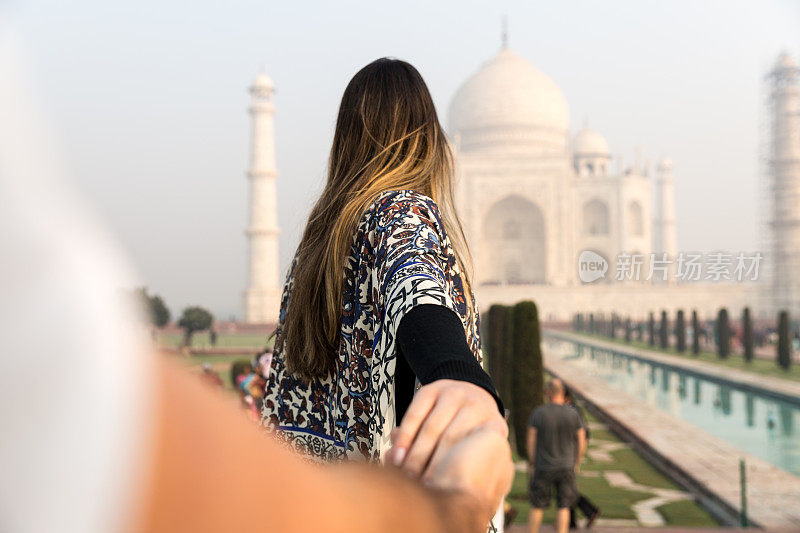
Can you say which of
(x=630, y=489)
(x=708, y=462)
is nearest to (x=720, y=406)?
(x=708, y=462)

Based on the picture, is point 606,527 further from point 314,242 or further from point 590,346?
point 590,346

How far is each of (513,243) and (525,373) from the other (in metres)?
18.9

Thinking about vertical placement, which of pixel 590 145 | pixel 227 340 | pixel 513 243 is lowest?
pixel 227 340

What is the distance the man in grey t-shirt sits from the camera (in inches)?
115

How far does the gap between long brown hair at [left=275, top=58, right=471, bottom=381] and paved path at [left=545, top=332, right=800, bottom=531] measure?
2.93m

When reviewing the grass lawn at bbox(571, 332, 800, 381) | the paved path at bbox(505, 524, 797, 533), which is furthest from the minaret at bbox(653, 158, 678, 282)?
the paved path at bbox(505, 524, 797, 533)

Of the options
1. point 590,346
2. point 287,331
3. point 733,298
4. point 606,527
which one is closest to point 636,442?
point 606,527

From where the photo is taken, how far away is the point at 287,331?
637 millimetres

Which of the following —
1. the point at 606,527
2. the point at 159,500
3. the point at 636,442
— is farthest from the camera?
the point at 636,442

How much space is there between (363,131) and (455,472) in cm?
45

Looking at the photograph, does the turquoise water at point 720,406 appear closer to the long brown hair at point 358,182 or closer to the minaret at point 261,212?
the long brown hair at point 358,182

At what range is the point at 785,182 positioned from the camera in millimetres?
19359

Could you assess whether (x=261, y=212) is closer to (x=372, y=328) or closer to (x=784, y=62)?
(x=784, y=62)

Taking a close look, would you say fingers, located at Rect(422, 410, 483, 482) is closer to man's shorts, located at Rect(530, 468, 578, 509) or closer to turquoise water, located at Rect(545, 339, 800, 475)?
man's shorts, located at Rect(530, 468, 578, 509)
